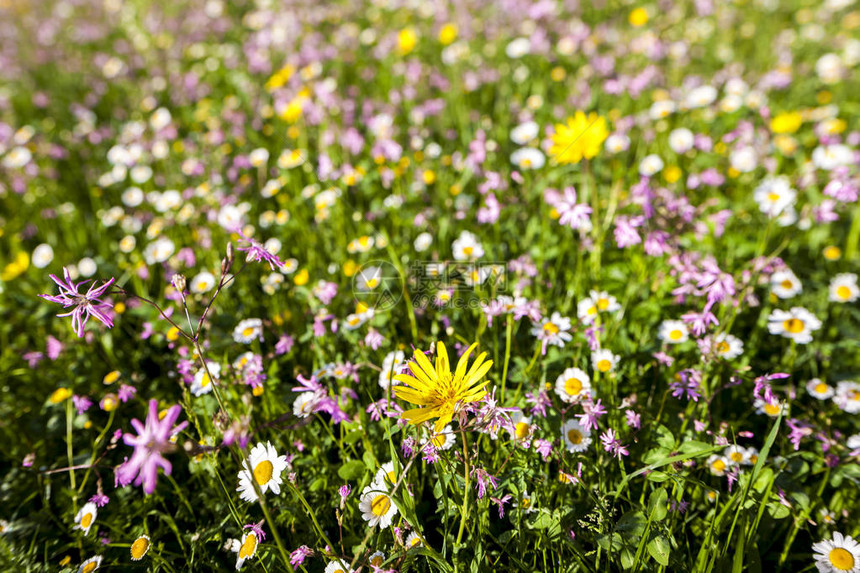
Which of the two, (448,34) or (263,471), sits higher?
(448,34)

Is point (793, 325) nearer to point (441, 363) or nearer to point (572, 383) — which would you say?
point (572, 383)

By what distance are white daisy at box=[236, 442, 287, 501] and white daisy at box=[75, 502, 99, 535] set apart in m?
0.51

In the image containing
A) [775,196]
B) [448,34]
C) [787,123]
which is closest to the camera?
[775,196]

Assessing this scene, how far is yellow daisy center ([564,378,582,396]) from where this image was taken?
63.8 inches

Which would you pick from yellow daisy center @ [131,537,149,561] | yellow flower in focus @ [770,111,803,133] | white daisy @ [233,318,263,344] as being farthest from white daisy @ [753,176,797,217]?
yellow daisy center @ [131,537,149,561]

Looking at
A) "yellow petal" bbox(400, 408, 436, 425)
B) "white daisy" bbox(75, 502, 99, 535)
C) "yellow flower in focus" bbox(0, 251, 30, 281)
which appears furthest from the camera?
"yellow flower in focus" bbox(0, 251, 30, 281)

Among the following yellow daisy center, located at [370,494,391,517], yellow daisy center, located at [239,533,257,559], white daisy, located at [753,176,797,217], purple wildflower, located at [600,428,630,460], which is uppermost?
white daisy, located at [753,176,797,217]

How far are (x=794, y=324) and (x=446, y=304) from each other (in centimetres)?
130

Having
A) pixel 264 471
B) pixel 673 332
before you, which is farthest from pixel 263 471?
pixel 673 332

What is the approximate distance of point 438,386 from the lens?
1.23 m

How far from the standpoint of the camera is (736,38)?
4242mm

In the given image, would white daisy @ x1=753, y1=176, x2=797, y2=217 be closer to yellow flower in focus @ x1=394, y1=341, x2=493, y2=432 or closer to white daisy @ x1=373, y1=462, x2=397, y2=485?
yellow flower in focus @ x1=394, y1=341, x2=493, y2=432

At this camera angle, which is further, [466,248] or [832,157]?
[832,157]

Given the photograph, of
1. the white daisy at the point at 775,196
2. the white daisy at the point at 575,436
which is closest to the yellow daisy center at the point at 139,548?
the white daisy at the point at 575,436
